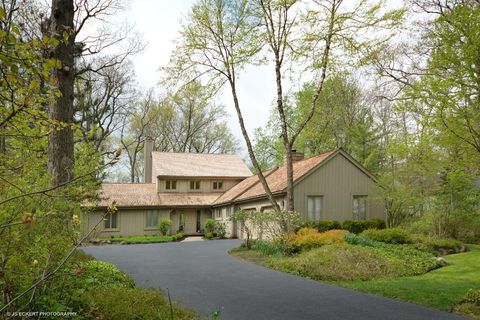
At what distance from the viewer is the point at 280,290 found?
9.05 meters

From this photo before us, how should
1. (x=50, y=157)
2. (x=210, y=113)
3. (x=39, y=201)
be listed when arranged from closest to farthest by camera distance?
1. (x=39, y=201)
2. (x=50, y=157)
3. (x=210, y=113)

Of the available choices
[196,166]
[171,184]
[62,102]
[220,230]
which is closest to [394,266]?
[62,102]

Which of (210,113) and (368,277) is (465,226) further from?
(210,113)

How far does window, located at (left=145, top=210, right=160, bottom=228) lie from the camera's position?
30408 millimetres

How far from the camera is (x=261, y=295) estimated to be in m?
8.52

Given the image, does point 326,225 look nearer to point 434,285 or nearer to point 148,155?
point 434,285

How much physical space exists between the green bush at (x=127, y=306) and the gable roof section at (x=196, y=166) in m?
26.7

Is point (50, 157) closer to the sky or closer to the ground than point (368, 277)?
closer to the sky

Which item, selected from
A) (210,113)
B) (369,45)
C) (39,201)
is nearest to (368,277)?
(39,201)

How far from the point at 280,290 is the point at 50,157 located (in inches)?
263

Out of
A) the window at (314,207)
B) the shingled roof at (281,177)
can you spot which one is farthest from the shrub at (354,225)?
the shingled roof at (281,177)

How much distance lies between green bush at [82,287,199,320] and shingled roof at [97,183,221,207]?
2470 centimetres

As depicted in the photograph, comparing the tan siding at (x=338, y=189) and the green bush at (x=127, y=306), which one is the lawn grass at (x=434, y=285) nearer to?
the green bush at (x=127, y=306)

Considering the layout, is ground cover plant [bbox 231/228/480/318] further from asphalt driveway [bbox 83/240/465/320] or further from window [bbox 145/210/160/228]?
window [bbox 145/210/160/228]
